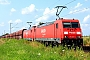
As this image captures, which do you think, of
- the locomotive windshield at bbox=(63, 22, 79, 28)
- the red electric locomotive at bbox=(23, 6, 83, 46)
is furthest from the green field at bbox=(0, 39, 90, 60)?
the locomotive windshield at bbox=(63, 22, 79, 28)

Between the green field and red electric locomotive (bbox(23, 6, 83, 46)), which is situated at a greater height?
red electric locomotive (bbox(23, 6, 83, 46))

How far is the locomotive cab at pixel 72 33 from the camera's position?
868 inches

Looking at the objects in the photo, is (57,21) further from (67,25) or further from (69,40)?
(69,40)

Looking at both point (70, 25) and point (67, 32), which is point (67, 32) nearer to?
point (67, 32)

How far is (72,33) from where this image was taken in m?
22.5

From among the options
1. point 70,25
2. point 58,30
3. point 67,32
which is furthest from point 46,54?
point 58,30

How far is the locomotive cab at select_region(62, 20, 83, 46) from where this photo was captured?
2205 centimetres

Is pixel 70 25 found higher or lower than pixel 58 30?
higher

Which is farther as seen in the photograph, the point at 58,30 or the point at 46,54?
the point at 58,30

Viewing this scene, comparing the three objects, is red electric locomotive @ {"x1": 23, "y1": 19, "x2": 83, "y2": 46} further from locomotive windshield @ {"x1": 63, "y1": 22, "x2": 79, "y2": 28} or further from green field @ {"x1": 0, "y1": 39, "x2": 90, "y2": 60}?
green field @ {"x1": 0, "y1": 39, "x2": 90, "y2": 60}

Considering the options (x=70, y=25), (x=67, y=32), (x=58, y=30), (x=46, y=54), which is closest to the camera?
(x=46, y=54)

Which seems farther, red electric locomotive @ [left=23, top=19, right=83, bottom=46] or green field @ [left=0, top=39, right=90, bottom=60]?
red electric locomotive @ [left=23, top=19, right=83, bottom=46]

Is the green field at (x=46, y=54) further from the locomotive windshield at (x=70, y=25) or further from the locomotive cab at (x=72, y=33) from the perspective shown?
the locomotive windshield at (x=70, y=25)

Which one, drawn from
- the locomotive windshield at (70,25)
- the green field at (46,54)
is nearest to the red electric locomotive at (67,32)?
the locomotive windshield at (70,25)
